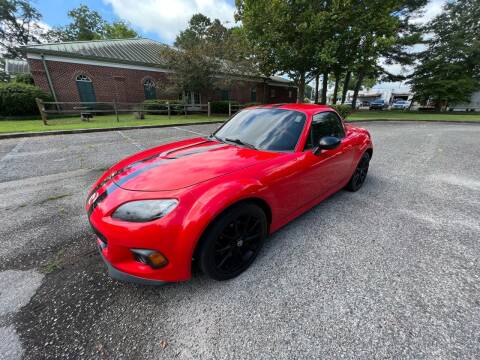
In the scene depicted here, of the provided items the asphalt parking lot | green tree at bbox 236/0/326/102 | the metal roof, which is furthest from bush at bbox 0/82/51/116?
green tree at bbox 236/0/326/102

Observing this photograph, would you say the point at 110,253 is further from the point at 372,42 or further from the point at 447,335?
the point at 372,42

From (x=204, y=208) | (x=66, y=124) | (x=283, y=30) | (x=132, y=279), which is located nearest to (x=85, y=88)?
Answer: (x=66, y=124)

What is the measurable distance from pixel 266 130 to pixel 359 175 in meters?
2.19

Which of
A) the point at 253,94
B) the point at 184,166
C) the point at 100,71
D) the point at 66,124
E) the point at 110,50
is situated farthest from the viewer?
the point at 253,94

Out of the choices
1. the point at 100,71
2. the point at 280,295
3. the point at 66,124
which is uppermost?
the point at 100,71

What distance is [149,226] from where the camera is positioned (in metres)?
1.48

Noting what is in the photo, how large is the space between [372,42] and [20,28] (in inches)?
1780

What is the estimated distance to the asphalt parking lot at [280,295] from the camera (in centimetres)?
139

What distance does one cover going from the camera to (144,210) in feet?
5.08

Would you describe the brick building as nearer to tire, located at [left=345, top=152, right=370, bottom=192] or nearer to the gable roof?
the gable roof

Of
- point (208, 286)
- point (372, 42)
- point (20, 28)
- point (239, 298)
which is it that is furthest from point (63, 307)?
point (20, 28)

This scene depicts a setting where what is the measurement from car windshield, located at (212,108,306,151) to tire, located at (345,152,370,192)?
1675 mm

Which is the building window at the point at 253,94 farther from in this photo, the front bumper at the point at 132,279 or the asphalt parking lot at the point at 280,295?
the front bumper at the point at 132,279

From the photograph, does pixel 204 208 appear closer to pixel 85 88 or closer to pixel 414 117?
pixel 85 88
